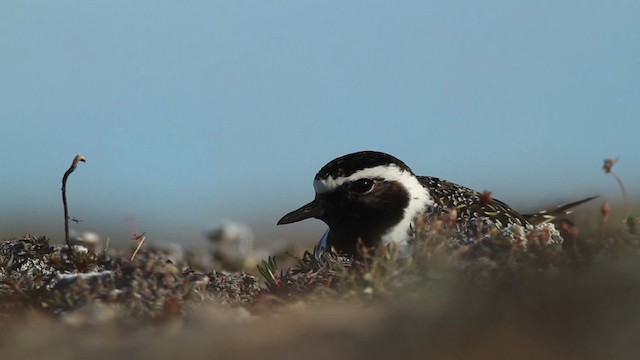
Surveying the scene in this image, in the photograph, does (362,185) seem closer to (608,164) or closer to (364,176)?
(364,176)

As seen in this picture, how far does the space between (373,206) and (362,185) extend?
0.76 ft

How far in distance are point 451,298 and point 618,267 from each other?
1071 mm

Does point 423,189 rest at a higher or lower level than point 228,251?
higher

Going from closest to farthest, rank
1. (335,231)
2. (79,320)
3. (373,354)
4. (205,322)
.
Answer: (373,354), (205,322), (79,320), (335,231)

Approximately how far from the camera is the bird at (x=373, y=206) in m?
7.47

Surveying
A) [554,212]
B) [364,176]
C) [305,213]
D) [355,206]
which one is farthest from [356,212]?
[554,212]

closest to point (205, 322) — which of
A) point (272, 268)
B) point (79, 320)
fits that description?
point (79, 320)

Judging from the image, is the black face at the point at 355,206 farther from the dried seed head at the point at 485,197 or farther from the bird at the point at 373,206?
the dried seed head at the point at 485,197

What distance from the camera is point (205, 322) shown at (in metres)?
4.94

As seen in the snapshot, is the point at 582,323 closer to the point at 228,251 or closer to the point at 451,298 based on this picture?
the point at 451,298

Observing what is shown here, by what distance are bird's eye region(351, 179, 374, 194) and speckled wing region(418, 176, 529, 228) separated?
0.61 metres

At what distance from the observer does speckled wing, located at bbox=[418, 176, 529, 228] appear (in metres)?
7.61

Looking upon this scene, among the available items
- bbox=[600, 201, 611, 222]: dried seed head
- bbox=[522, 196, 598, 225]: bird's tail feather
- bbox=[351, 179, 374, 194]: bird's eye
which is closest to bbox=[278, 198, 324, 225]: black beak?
bbox=[351, 179, 374, 194]: bird's eye

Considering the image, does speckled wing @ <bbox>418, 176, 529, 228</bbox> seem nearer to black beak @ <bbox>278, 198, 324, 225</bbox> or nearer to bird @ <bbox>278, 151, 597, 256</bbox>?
bird @ <bbox>278, 151, 597, 256</bbox>
